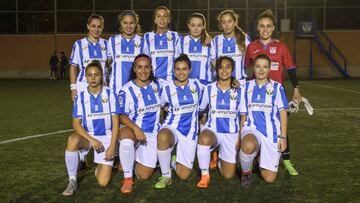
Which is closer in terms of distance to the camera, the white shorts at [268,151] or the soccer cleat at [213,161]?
the white shorts at [268,151]

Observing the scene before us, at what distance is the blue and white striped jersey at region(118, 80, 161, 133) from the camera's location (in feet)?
13.5

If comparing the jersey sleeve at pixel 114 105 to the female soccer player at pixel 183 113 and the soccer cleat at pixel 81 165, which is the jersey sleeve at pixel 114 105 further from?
the soccer cleat at pixel 81 165

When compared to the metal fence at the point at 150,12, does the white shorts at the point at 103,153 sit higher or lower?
lower

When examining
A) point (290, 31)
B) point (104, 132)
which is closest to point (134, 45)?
point (104, 132)

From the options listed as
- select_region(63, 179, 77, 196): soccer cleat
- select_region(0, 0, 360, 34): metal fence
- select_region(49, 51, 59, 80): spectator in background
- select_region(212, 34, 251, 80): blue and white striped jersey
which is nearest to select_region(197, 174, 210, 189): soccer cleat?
select_region(63, 179, 77, 196): soccer cleat

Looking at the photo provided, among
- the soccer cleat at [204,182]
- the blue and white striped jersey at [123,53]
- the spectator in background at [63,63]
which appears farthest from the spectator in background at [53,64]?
the soccer cleat at [204,182]

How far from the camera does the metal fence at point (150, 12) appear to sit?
21.7 meters

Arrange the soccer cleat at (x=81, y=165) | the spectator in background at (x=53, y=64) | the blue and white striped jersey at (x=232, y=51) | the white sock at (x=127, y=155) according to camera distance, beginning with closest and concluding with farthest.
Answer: the white sock at (x=127, y=155) → the soccer cleat at (x=81, y=165) → the blue and white striped jersey at (x=232, y=51) → the spectator in background at (x=53, y=64)

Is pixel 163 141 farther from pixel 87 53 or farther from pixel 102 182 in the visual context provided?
pixel 87 53

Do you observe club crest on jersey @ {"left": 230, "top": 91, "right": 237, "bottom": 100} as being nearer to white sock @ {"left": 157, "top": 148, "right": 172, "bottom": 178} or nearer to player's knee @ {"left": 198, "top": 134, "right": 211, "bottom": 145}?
player's knee @ {"left": 198, "top": 134, "right": 211, "bottom": 145}

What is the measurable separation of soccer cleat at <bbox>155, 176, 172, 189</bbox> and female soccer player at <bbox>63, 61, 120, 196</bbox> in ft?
1.50

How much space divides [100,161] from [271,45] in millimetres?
1975

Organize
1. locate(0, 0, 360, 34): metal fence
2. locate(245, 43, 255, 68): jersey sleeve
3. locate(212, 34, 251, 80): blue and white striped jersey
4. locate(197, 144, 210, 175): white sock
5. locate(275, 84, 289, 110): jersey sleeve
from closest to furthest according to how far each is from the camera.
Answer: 1. locate(197, 144, 210, 175): white sock
2. locate(275, 84, 289, 110): jersey sleeve
3. locate(245, 43, 255, 68): jersey sleeve
4. locate(212, 34, 251, 80): blue and white striped jersey
5. locate(0, 0, 360, 34): metal fence

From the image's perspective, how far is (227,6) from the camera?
2216cm
